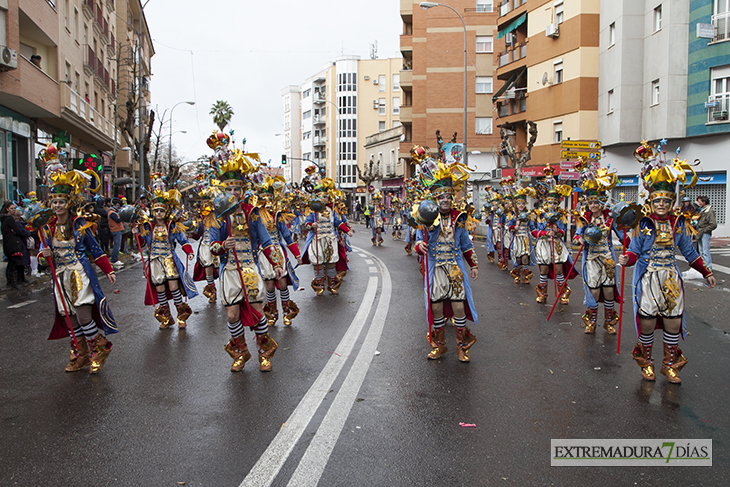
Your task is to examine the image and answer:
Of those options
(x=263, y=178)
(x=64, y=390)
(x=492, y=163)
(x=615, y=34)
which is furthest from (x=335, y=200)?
(x=492, y=163)

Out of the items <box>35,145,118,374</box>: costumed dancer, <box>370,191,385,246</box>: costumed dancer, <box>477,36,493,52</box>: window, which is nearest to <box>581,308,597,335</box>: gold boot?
<box>35,145,118,374</box>: costumed dancer

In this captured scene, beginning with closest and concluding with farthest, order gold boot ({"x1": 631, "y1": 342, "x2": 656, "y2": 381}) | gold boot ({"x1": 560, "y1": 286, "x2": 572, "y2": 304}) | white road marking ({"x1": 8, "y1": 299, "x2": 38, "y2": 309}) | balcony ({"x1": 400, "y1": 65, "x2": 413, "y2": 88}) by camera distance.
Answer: gold boot ({"x1": 631, "y1": 342, "x2": 656, "y2": 381}), gold boot ({"x1": 560, "y1": 286, "x2": 572, "y2": 304}), white road marking ({"x1": 8, "y1": 299, "x2": 38, "y2": 309}), balcony ({"x1": 400, "y1": 65, "x2": 413, "y2": 88})

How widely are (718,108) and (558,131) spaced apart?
405 inches

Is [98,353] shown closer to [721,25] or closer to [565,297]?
[565,297]

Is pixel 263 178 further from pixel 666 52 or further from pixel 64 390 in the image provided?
pixel 666 52

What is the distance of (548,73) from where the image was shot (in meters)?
33.6

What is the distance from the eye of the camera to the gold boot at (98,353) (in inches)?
243

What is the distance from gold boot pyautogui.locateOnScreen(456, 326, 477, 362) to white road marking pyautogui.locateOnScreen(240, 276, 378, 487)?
130 cm

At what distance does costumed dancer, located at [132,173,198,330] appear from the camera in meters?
8.41

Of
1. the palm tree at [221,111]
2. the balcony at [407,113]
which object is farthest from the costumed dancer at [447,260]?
the palm tree at [221,111]

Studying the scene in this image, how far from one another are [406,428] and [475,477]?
0.89m

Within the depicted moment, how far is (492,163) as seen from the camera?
44.9 m

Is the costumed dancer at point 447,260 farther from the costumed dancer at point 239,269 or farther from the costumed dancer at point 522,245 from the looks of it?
the costumed dancer at point 522,245

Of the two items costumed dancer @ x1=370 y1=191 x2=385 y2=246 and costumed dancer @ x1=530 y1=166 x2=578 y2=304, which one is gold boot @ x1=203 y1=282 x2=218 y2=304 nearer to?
costumed dancer @ x1=530 y1=166 x2=578 y2=304
